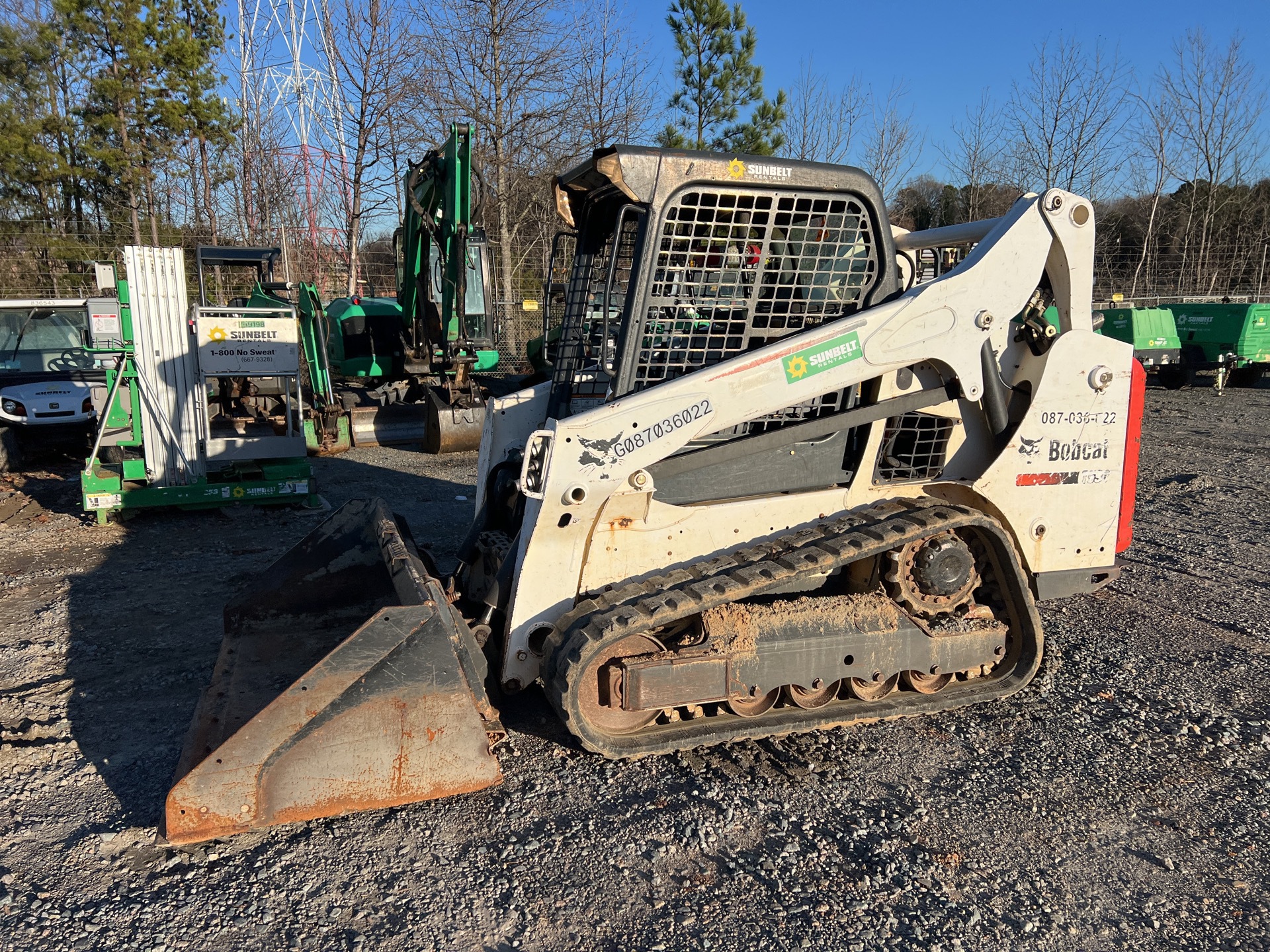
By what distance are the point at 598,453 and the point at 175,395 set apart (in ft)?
19.4

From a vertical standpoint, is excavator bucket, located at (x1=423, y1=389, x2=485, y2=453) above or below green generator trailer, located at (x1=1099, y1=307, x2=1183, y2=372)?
below

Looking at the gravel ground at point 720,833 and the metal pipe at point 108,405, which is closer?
the gravel ground at point 720,833

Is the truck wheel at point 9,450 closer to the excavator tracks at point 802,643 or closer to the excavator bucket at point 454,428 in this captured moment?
the excavator bucket at point 454,428

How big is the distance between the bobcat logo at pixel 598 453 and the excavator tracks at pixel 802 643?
1.79ft

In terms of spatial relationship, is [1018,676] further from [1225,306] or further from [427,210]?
[1225,306]

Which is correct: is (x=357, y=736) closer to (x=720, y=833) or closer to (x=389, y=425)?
(x=720, y=833)

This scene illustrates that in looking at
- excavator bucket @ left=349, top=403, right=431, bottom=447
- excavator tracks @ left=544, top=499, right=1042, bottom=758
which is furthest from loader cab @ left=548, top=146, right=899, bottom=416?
excavator bucket @ left=349, top=403, right=431, bottom=447

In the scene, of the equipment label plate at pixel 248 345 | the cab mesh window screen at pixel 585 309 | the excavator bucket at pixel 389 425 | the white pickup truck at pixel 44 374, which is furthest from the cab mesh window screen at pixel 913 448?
the excavator bucket at pixel 389 425

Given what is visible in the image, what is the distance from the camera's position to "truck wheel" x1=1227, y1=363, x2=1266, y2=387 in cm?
1811

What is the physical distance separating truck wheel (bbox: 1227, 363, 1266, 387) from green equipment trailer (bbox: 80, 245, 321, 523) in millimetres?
18535

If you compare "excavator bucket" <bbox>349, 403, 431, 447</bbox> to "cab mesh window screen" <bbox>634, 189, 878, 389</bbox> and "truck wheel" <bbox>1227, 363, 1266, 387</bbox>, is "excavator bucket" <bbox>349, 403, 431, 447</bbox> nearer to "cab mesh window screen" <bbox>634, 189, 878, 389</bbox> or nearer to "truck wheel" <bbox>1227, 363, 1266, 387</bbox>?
"cab mesh window screen" <bbox>634, 189, 878, 389</bbox>

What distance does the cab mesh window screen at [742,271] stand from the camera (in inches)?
146

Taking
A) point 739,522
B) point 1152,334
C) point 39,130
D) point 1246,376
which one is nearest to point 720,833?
point 739,522

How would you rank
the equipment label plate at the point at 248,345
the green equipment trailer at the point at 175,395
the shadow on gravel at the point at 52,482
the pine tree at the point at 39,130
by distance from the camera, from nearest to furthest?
the green equipment trailer at the point at 175,395 → the equipment label plate at the point at 248,345 → the shadow on gravel at the point at 52,482 → the pine tree at the point at 39,130
